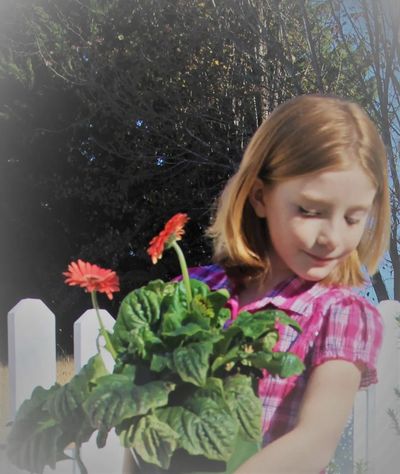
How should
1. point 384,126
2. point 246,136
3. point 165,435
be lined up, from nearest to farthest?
point 165,435, point 384,126, point 246,136

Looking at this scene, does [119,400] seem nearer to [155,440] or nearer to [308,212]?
[155,440]

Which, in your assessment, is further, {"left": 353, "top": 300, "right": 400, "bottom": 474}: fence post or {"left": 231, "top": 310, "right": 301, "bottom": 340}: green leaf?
{"left": 353, "top": 300, "right": 400, "bottom": 474}: fence post

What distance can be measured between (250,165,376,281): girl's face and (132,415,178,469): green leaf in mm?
162

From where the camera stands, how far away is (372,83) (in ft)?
3.57

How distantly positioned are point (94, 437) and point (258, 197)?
483 mm

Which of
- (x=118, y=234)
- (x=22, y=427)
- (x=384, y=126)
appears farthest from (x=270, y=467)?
(x=118, y=234)

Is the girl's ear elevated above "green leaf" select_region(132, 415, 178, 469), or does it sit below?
above

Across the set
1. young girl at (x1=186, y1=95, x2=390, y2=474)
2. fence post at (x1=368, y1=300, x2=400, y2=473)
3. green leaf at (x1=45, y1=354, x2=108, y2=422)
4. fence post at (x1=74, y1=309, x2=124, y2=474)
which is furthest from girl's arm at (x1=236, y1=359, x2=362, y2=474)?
fence post at (x1=368, y1=300, x2=400, y2=473)

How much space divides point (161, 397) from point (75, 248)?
3.71 feet

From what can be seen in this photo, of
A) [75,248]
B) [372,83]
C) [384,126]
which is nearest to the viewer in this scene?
[384,126]

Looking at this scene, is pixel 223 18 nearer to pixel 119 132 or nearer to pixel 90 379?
pixel 119 132

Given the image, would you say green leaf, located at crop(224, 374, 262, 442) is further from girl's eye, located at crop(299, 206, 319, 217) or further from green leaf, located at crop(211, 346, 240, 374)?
girl's eye, located at crop(299, 206, 319, 217)

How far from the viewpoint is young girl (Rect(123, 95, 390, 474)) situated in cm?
46

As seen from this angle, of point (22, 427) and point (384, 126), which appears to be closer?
point (22, 427)
